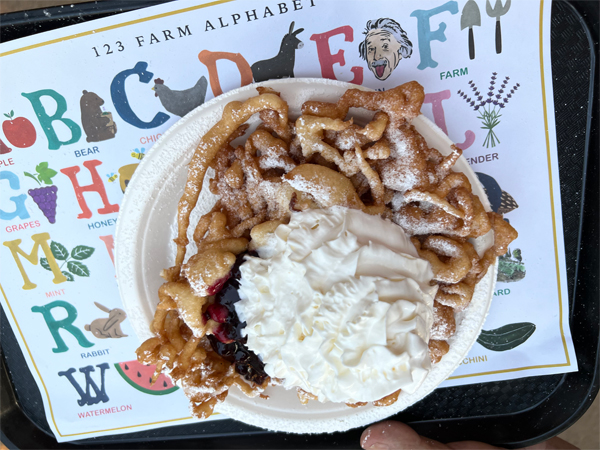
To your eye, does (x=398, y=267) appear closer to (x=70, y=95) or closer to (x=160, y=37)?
(x=160, y=37)

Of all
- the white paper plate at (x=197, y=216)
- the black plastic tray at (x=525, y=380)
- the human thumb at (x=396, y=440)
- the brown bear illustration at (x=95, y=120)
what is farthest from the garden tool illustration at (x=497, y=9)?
the human thumb at (x=396, y=440)

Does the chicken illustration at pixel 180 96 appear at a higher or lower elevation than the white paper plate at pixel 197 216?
higher

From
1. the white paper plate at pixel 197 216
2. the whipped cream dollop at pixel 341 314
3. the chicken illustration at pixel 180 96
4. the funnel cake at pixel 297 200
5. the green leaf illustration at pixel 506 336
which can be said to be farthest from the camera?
the green leaf illustration at pixel 506 336

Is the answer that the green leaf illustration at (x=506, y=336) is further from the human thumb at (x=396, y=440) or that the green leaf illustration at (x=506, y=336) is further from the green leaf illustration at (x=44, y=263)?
the green leaf illustration at (x=44, y=263)

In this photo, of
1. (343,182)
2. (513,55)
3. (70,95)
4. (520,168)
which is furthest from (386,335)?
(70,95)

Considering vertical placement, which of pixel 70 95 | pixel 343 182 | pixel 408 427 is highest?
pixel 70 95

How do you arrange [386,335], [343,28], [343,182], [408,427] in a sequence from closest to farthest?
[386,335]
[343,182]
[343,28]
[408,427]

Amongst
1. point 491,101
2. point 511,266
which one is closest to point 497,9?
point 491,101
